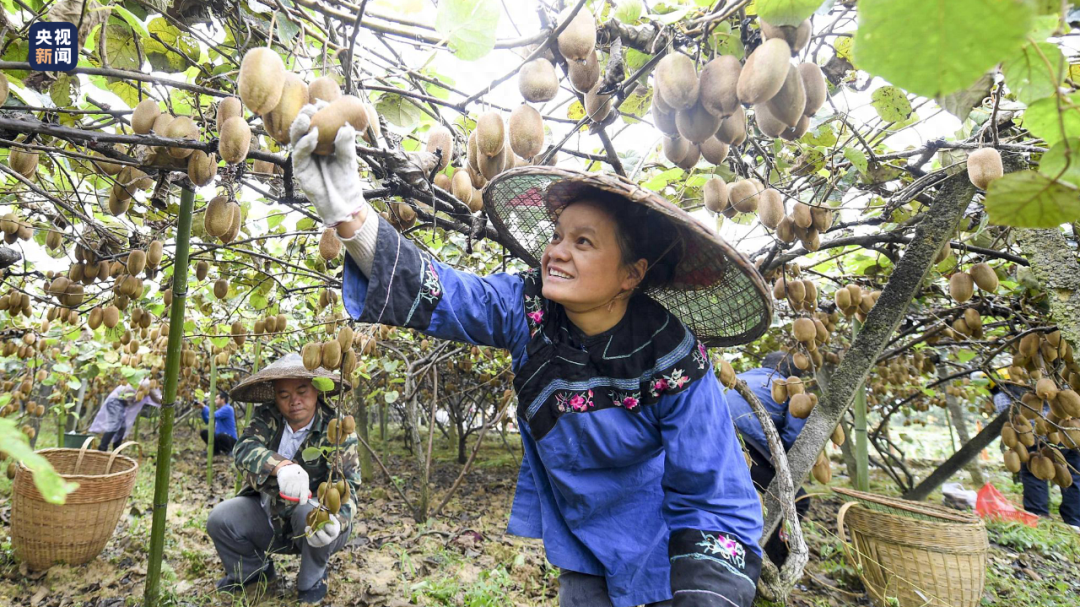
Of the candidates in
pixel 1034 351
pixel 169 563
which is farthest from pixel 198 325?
pixel 1034 351

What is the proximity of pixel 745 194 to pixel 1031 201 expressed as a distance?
1020mm

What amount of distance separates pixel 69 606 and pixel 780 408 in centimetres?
409

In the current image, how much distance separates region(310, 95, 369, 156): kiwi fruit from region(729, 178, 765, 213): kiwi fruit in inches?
42.4

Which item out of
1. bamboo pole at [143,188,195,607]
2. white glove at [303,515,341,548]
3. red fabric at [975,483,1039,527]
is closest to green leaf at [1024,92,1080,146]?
bamboo pole at [143,188,195,607]

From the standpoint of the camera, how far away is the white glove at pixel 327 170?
3.28 feet

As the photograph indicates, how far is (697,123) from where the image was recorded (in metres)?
1.18

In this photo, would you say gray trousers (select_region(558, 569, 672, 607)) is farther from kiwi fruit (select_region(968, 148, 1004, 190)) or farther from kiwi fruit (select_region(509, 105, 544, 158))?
kiwi fruit (select_region(968, 148, 1004, 190))

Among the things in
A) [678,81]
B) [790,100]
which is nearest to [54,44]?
[678,81]

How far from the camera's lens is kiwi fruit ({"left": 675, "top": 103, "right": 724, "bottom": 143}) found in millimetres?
1174

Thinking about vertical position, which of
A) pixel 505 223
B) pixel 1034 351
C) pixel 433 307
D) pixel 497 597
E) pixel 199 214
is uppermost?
pixel 199 214

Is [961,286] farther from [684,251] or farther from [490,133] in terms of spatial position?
[490,133]

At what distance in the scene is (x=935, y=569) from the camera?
9.16ft

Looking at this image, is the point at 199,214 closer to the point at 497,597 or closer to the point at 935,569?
the point at 497,597

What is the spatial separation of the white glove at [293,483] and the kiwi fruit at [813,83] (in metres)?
2.77
